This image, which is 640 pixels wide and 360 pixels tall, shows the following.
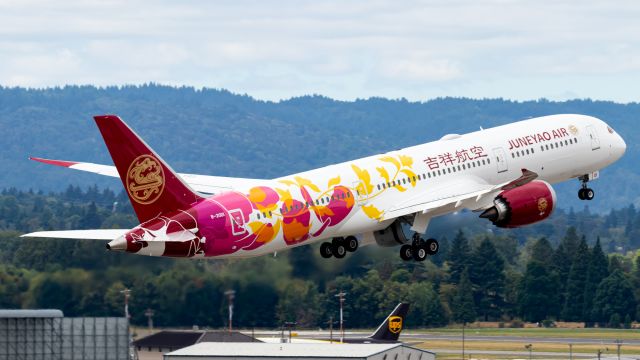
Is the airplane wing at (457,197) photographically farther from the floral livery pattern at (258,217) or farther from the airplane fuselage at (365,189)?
the floral livery pattern at (258,217)

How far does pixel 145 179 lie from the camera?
7019cm

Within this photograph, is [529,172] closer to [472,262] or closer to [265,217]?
[265,217]

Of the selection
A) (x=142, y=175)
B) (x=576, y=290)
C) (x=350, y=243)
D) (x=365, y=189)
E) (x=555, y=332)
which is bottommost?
(x=555, y=332)

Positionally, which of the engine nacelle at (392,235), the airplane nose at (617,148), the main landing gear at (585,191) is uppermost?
the airplane nose at (617,148)

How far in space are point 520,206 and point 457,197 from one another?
3.28m

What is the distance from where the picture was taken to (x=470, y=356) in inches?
5034

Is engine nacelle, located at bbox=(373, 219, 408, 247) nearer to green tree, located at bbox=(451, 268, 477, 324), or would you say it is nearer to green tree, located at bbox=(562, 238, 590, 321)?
green tree, located at bbox=(451, 268, 477, 324)

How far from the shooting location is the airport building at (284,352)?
311 ft

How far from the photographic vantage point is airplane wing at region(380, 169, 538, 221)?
257 feet

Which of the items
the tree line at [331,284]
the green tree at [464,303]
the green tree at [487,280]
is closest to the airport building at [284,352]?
the tree line at [331,284]

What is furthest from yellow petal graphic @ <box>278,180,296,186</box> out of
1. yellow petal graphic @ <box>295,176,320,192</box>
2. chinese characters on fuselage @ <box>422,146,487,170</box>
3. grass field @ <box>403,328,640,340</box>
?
grass field @ <box>403,328,640,340</box>

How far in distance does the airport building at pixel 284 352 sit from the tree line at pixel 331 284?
179 centimetres

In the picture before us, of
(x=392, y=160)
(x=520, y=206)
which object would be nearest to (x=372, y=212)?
(x=392, y=160)

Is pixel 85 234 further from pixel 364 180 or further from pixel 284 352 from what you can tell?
pixel 284 352
